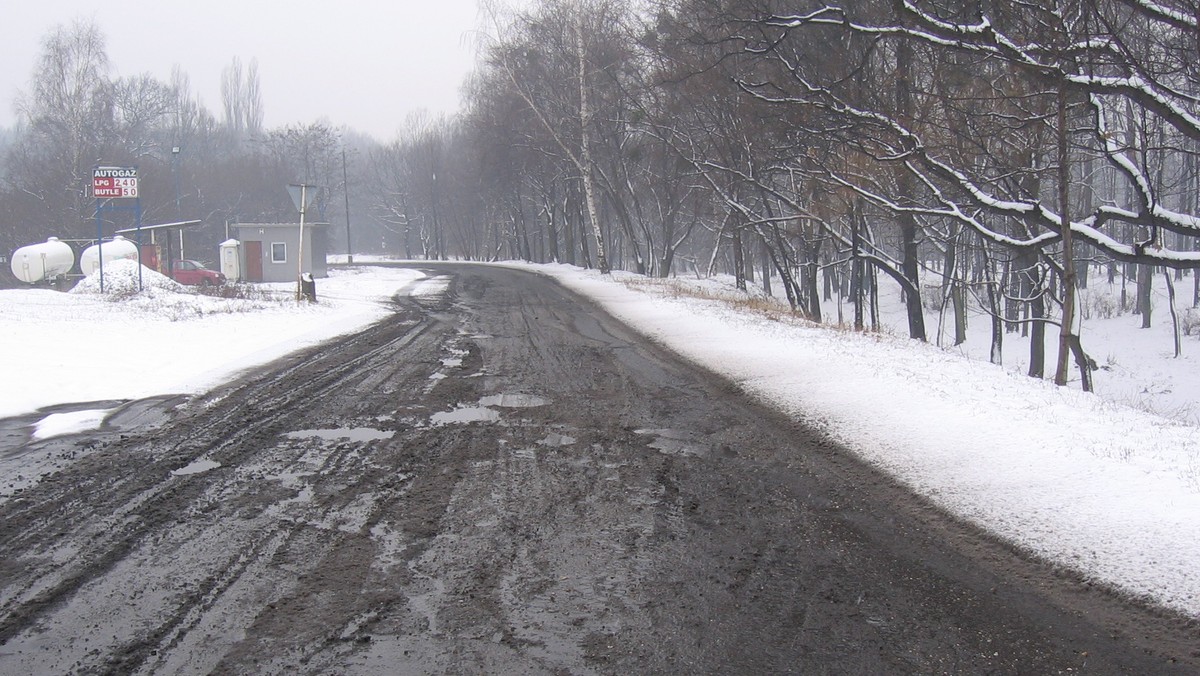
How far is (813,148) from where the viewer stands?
66.4ft

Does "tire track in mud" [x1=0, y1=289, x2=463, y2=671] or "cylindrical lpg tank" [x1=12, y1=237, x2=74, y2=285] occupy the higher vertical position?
"cylindrical lpg tank" [x1=12, y1=237, x2=74, y2=285]

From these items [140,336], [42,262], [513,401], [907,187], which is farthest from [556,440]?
[42,262]

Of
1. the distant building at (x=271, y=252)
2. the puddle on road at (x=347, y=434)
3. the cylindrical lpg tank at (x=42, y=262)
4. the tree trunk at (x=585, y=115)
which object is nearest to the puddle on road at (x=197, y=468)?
the puddle on road at (x=347, y=434)

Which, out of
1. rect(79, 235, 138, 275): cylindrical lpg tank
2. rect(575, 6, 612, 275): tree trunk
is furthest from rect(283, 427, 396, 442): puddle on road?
rect(79, 235, 138, 275): cylindrical lpg tank

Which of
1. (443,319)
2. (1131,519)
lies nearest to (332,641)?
(1131,519)

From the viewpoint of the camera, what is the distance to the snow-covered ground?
482cm

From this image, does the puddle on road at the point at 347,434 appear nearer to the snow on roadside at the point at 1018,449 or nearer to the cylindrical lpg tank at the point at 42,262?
the snow on roadside at the point at 1018,449

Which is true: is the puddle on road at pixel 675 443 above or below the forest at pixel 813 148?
below

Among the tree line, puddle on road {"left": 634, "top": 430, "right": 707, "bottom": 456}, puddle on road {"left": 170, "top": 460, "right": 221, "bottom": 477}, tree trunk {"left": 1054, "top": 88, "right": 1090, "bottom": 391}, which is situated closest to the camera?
puddle on road {"left": 170, "top": 460, "right": 221, "bottom": 477}

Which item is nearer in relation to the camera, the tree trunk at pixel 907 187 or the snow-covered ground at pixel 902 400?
the snow-covered ground at pixel 902 400

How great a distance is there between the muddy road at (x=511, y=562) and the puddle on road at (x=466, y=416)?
0.05 m

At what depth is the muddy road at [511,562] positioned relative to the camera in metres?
3.47

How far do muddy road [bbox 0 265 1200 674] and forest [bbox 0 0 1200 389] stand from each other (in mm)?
7834

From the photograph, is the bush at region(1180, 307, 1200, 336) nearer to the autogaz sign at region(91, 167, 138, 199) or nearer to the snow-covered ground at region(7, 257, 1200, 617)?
the snow-covered ground at region(7, 257, 1200, 617)
